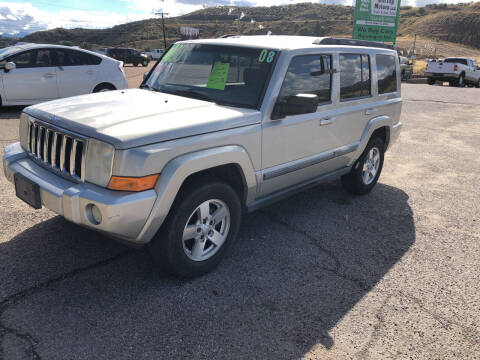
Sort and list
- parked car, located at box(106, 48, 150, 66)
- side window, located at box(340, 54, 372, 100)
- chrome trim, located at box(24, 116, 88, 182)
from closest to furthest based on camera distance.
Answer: chrome trim, located at box(24, 116, 88, 182)
side window, located at box(340, 54, 372, 100)
parked car, located at box(106, 48, 150, 66)

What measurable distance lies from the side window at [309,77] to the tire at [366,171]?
1.30m

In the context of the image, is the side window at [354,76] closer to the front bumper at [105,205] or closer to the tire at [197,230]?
the tire at [197,230]

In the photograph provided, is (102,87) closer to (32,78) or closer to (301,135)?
(32,78)

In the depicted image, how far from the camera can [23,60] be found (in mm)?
9188

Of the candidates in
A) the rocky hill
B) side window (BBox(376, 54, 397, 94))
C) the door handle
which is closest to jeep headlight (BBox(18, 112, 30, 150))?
the door handle

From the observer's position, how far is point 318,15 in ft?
436

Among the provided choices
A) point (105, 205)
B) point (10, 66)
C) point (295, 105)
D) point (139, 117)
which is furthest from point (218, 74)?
point (10, 66)

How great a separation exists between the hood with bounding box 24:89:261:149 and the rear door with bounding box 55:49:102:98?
652cm

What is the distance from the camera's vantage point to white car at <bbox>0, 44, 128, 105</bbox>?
→ 9.09 meters

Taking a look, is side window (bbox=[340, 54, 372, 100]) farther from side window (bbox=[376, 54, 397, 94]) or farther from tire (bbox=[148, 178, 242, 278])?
tire (bbox=[148, 178, 242, 278])

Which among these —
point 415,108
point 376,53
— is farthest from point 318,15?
point 376,53

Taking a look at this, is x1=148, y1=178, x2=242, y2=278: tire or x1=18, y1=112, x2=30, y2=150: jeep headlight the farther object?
x1=18, y1=112, x2=30, y2=150: jeep headlight

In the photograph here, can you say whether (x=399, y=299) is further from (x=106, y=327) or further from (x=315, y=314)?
(x=106, y=327)

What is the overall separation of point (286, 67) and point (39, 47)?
7698mm
